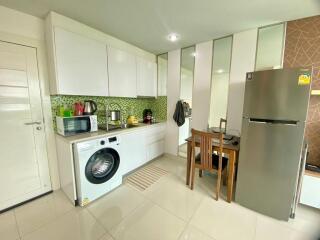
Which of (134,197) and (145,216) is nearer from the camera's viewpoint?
(145,216)

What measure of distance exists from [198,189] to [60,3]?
3.06 meters

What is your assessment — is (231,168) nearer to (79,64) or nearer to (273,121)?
(273,121)

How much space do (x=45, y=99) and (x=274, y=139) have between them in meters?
2.97

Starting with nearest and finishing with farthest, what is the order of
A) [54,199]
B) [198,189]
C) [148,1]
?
[148,1], [54,199], [198,189]

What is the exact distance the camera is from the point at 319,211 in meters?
1.79

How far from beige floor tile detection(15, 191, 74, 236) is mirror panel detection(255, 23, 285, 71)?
3413 mm

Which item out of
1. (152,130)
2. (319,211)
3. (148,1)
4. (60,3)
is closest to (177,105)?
(152,130)

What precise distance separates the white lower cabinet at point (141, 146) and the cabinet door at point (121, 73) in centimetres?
80

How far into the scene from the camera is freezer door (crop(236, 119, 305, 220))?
153 centimetres

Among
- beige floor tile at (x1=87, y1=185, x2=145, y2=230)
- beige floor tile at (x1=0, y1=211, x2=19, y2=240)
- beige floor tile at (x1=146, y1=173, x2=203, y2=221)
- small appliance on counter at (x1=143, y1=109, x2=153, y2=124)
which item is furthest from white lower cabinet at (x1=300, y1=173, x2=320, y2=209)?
beige floor tile at (x1=0, y1=211, x2=19, y2=240)

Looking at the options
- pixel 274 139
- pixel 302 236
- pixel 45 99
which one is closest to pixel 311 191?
pixel 302 236

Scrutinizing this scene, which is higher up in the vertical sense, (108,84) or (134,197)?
(108,84)

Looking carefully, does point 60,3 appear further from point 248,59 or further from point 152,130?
point 248,59

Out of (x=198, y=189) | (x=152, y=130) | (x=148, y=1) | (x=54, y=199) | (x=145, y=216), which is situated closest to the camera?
(x=148, y=1)
